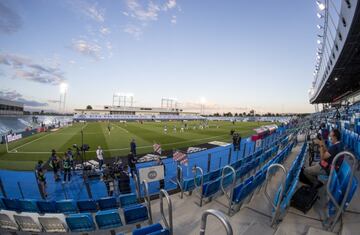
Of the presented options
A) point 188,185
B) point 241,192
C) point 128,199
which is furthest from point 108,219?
point 241,192

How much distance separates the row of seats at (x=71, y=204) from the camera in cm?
642

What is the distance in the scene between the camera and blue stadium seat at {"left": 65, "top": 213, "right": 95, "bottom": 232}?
16.3 ft

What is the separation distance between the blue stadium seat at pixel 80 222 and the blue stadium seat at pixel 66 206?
1.32 metres

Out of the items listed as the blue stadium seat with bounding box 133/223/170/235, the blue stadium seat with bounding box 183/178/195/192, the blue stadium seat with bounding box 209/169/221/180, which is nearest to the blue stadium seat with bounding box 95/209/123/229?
the blue stadium seat with bounding box 133/223/170/235

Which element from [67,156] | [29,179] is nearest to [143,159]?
[67,156]

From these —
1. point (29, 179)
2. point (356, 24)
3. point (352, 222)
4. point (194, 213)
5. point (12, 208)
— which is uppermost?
point (356, 24)

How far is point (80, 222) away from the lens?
201 inches

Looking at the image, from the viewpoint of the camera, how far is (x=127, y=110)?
6097 inches

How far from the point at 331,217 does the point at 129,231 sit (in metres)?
4.76

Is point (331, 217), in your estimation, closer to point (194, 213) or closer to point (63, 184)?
point (194, 213)

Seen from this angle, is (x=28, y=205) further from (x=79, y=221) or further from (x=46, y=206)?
(x=79, y=221)

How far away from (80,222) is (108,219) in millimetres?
728

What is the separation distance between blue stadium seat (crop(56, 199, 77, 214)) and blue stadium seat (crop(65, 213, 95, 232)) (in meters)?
1.32

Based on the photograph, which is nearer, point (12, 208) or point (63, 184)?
point (12, 208)
